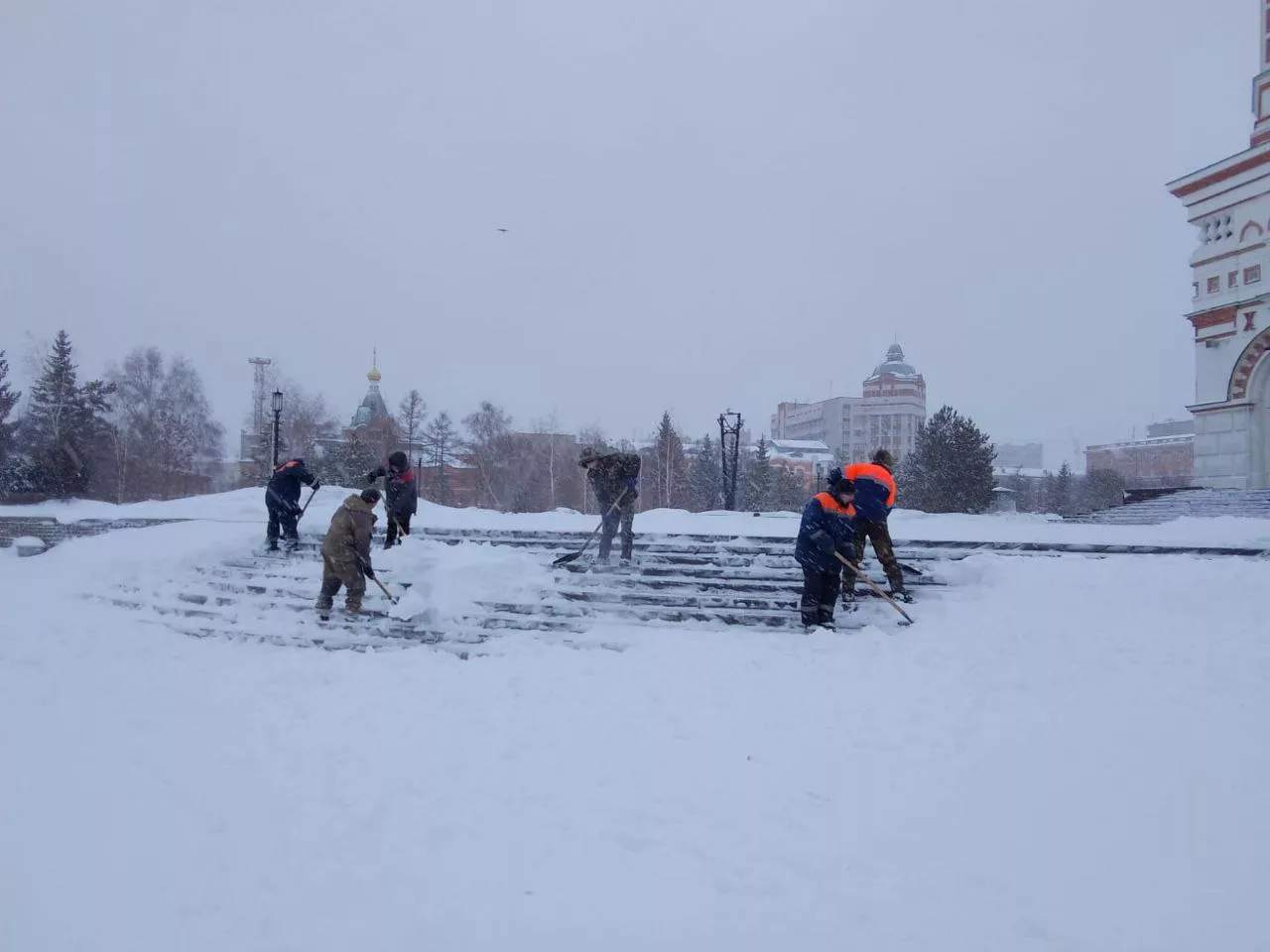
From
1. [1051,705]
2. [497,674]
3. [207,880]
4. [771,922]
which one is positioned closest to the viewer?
[771,922]

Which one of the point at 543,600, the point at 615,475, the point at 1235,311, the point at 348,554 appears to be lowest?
the point at 543,600

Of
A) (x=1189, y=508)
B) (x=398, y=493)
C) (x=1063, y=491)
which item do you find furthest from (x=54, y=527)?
(x=1063, y=491)

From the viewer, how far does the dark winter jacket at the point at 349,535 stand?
25.8 ft

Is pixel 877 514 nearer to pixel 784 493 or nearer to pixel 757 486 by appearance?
pixel 757 486

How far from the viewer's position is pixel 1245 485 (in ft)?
50.1

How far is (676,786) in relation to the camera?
4289 millimetres

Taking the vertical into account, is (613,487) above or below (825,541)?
above

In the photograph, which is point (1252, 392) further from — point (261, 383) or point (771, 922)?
point (261, 383)

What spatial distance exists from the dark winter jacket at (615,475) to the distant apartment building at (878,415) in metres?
82.4

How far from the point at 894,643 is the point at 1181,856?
3.23 m

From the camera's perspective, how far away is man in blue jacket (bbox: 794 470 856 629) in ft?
23.1

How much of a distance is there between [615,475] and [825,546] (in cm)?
289

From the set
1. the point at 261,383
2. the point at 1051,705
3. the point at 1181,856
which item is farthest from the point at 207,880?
the point at 261,383

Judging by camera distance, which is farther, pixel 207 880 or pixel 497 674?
pixel 497 674
